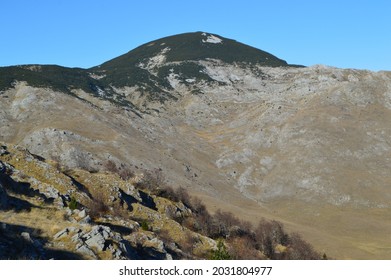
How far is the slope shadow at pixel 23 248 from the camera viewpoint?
19.7 m

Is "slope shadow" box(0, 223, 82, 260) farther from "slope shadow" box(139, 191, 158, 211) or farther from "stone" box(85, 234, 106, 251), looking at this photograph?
"slope shadow" box(139, 191, 158, 211)

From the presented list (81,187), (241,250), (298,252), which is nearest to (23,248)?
(81,187)

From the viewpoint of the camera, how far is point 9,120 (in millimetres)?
123938

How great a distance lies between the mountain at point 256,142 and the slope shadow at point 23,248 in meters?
67.7

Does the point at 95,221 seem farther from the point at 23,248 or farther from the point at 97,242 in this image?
the point at 23,248

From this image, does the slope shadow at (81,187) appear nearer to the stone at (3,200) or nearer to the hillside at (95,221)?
the hillside at (95,221)

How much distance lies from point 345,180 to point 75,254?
370 feet

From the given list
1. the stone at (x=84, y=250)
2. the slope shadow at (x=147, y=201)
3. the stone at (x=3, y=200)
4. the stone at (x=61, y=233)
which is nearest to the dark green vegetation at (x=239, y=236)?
the slope shadow at (x=147, y=201)

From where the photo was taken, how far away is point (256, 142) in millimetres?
147125

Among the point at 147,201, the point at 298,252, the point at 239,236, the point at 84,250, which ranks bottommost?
the point at 298,252

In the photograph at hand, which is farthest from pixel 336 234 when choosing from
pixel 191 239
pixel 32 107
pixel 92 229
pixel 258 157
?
pixel 32 107

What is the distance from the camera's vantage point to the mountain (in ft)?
343

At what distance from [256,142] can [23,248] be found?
130m
